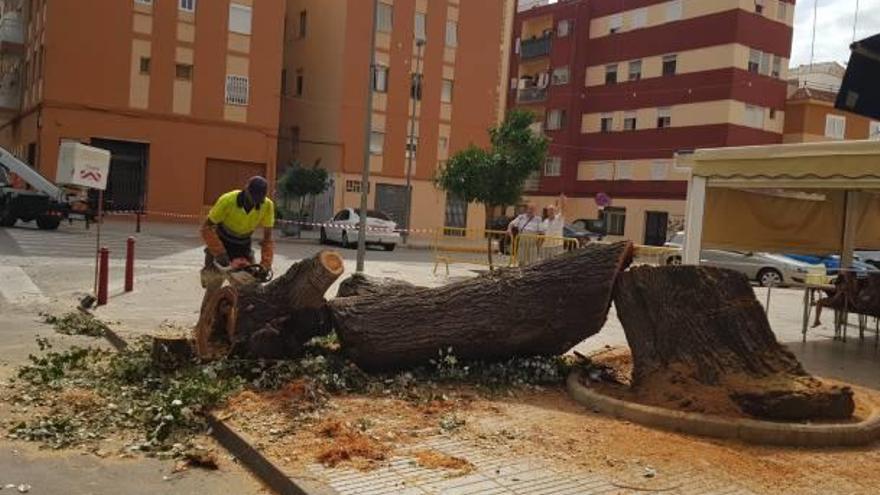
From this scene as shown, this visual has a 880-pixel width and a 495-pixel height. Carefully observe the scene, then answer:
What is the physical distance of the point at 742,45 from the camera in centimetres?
4247

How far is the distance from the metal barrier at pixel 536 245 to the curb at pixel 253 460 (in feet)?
41.1

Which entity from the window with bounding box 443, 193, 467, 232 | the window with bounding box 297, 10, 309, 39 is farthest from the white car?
the window with bounding box 297, 10, 309, 39

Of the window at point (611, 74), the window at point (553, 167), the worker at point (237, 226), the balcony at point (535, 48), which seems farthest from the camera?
the balcony at point (535, 48)

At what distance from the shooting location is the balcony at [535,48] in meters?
53.3

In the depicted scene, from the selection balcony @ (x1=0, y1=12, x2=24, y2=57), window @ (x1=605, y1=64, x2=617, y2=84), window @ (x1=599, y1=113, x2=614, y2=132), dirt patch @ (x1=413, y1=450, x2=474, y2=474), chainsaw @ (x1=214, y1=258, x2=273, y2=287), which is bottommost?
dirt patch @ (x1=413, y1=450, x2=474, y2=474)

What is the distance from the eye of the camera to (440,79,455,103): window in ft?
144

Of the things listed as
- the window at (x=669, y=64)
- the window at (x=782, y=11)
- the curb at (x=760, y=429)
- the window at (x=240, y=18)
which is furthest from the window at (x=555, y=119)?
the curb at (x=760, y=429)

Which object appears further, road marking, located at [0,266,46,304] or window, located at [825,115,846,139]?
window, located at [825,115,846,139]

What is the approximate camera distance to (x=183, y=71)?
36688 mm

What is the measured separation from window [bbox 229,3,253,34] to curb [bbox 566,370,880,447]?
114 ft

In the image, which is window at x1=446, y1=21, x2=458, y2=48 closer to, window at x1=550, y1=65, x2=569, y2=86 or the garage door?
window at x1=550, y1=65, x2=569, y2=86

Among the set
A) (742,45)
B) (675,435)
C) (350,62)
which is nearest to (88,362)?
(675,435)

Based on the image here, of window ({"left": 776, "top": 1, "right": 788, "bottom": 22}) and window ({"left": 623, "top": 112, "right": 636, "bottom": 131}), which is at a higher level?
window ({"left": 776, "top": 1, "right": 788, "bottom": 22})

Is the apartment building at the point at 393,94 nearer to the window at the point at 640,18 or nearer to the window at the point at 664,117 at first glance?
the window at the point at 640,18
